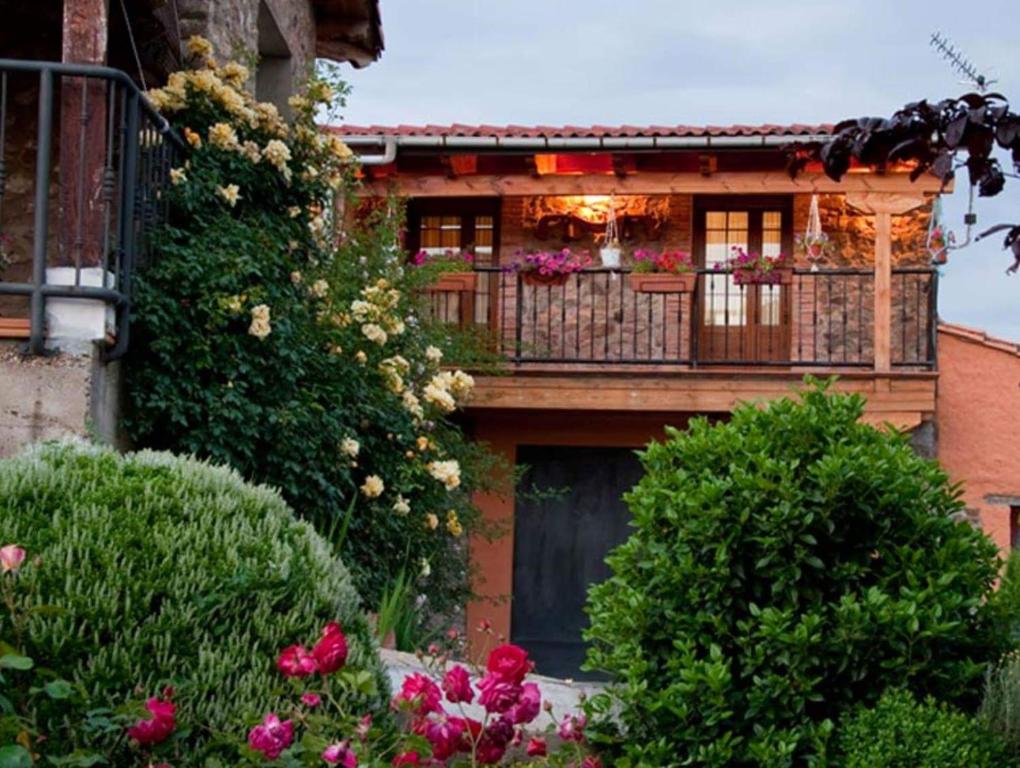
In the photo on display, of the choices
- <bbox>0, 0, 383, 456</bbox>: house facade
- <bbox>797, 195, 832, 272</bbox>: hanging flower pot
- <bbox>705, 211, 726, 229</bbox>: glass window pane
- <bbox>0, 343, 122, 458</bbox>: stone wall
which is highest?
<bbox>705, 211, 726, 229</bbox>: glass window pane

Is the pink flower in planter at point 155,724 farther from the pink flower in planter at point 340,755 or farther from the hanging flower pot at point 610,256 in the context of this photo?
the hanging flower pot at point 610,256

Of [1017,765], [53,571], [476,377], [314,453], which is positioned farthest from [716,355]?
[53,571]

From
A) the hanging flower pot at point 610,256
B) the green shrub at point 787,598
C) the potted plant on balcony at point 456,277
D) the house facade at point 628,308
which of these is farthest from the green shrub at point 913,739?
the hanging flower pot at point 610,256

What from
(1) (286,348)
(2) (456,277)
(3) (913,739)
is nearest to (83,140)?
(1) (286,348)

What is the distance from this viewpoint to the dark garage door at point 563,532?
13.9 meters

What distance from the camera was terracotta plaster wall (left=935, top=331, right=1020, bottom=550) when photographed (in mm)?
13086

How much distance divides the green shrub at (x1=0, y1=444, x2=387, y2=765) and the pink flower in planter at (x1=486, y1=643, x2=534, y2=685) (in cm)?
31

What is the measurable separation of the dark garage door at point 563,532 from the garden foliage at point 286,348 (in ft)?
15.8

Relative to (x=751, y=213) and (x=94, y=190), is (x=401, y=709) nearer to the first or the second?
(x=94, y=190)

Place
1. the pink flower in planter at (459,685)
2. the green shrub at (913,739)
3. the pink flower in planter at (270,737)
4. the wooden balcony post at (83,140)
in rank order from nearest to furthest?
the pink flower in planter at (270,737), the pink flower in planter at (459,685), the green shrub at (913,739), the wooden balcony post at (83,140)

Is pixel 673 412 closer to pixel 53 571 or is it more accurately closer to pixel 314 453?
pixel 314 453

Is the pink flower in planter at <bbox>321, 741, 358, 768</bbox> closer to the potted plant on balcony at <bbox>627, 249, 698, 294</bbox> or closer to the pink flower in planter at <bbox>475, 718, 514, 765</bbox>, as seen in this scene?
the pink flower in planter at <bbox>475, 718, 514, 765</bbox>

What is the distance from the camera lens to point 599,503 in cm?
1398

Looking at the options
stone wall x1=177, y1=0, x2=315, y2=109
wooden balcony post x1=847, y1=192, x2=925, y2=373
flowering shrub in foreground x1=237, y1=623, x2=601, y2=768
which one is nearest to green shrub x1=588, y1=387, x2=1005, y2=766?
flowering shrub in foreground x1=237, y1=623, x2=601, y2=768
